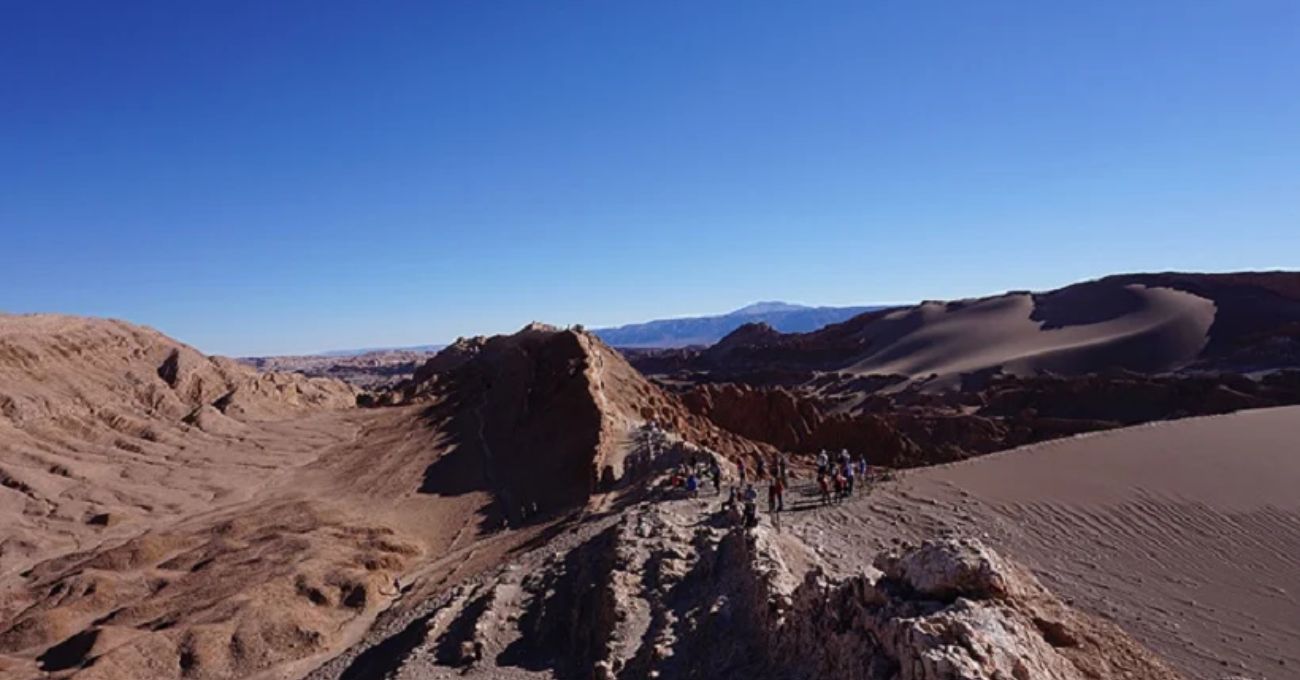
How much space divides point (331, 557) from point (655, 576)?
47.2ft

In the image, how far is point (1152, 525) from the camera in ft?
50.7

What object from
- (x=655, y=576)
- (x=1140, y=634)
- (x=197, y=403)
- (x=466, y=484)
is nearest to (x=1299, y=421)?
(x=1140, y=634)

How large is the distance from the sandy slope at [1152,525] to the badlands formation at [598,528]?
0.07 meters

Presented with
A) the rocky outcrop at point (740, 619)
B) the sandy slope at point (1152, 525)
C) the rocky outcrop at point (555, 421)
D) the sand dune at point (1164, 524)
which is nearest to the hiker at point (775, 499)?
the sandy slope at point (1152, 525)

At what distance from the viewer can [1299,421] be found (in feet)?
75.8

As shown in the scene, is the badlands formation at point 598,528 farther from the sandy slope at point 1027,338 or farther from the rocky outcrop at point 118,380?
the sandy slope at point 1027,338

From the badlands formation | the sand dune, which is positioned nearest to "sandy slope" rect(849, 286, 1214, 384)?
the badlands formation

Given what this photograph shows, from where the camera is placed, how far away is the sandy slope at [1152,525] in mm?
11398

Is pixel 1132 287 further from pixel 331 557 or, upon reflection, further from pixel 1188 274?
pixel 331 557

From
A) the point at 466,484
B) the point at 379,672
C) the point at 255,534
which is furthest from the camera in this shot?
the point at 466,484

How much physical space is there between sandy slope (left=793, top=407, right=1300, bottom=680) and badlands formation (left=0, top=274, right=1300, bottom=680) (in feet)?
0.24

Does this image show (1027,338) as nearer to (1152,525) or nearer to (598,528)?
(1152,525)

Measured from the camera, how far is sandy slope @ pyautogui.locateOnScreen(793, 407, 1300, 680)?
11.4 metres

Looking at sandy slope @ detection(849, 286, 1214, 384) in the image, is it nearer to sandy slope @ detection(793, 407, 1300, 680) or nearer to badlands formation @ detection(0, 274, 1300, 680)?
badlands formation @ detection(0, 274, 1300, 680)
